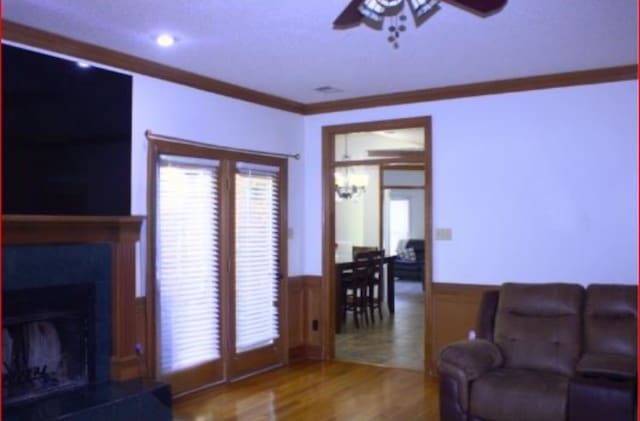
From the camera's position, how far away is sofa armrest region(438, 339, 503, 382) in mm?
3391

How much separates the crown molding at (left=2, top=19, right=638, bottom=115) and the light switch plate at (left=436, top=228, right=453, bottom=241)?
1.16m

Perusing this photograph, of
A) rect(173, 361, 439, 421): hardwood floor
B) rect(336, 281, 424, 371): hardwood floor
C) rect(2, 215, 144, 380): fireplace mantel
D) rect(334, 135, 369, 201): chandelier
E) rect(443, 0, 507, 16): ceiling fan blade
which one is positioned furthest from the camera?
rect(334, 135, 369, 201): chandelier

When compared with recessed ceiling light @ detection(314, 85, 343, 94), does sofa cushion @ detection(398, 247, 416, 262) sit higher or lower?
lower

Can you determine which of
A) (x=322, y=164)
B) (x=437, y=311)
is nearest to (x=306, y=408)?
(x=437, y=311)

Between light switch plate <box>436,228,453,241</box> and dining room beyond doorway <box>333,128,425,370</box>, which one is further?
dining room beyond doorway <box>333,128,425,370</box>

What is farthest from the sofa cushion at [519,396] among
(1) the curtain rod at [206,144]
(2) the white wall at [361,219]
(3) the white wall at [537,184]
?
(2) the white wall at [361,219]

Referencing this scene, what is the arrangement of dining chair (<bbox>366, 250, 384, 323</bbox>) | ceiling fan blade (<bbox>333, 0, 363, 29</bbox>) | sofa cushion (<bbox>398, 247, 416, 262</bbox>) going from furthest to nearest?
sofa cushion (<bbox>398, 247, 416, 262</bbox>), dining chair (<bbox>366, 250, 384, 323</bbox>), ceiling fan blade (<bbox>333, 0, 363, 29</bbox>)

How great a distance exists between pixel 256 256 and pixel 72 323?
1.78 metres

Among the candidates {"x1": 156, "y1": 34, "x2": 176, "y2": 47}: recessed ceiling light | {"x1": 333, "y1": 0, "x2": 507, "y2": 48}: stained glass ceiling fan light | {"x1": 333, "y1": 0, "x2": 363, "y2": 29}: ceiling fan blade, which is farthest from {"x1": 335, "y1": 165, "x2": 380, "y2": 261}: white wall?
{"x1": 333, "y1": 0, "x2": 507, "y2": 48}: stained glass ceiling fan light

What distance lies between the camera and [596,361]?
10.7 feet

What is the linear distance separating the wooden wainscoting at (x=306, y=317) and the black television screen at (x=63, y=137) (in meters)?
2.21

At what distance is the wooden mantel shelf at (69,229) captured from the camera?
10.9 ft

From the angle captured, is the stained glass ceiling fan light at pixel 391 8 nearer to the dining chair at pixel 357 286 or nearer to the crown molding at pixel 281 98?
the crown molding at pixel 281 98

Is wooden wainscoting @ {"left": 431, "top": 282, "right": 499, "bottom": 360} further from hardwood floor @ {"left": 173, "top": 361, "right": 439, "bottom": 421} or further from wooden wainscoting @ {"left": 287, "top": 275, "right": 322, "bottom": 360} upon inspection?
wooden wainscoting @ {"left": 287, "top": 275, "right": 322, "bottom": 360}
